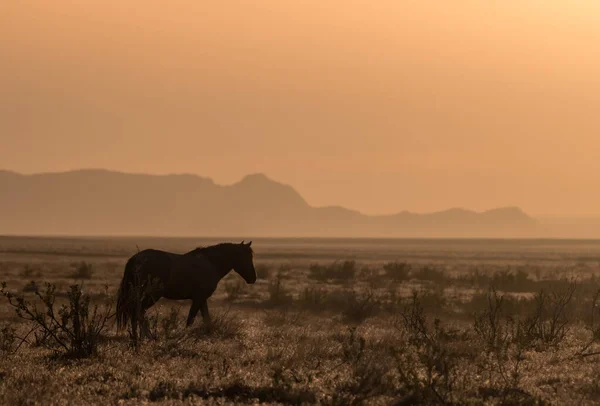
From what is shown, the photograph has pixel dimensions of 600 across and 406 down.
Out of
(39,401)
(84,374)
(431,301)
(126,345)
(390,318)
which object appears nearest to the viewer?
(39,401)

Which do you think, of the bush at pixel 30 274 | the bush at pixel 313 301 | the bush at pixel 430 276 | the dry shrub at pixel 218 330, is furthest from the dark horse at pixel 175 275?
the bush at pixel 430 276

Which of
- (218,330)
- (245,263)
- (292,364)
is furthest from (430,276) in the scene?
(292,364)

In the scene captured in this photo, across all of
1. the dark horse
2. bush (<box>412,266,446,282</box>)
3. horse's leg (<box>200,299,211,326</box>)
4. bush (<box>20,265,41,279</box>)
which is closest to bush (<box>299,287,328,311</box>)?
the dark horse

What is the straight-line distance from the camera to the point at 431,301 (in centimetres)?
2895

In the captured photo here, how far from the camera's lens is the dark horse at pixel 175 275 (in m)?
17.0

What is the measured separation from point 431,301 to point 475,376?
15.4 meters

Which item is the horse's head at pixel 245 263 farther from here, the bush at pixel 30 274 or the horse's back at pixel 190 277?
the bush at pixel 30 274

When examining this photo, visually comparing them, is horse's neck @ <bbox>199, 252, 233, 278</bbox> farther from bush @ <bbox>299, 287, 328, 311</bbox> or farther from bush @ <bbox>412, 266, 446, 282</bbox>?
bush @ <bbox>412, 266, 446, 282</bbox>

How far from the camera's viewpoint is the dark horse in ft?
55.8

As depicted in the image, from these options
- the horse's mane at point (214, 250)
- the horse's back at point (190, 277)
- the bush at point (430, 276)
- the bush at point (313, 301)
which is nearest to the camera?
the horse's back at point (190, 277)

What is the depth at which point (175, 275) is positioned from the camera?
59.1 feet

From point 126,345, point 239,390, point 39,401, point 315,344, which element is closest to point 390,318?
point 315,344

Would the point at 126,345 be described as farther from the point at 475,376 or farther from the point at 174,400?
the point at 475,376

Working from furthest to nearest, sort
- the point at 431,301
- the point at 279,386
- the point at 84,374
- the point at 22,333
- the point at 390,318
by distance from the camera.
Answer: the point at 431,301 → the point at 390,318 → the point at 22,333 → the point at 84,374 → the point at 279,386
